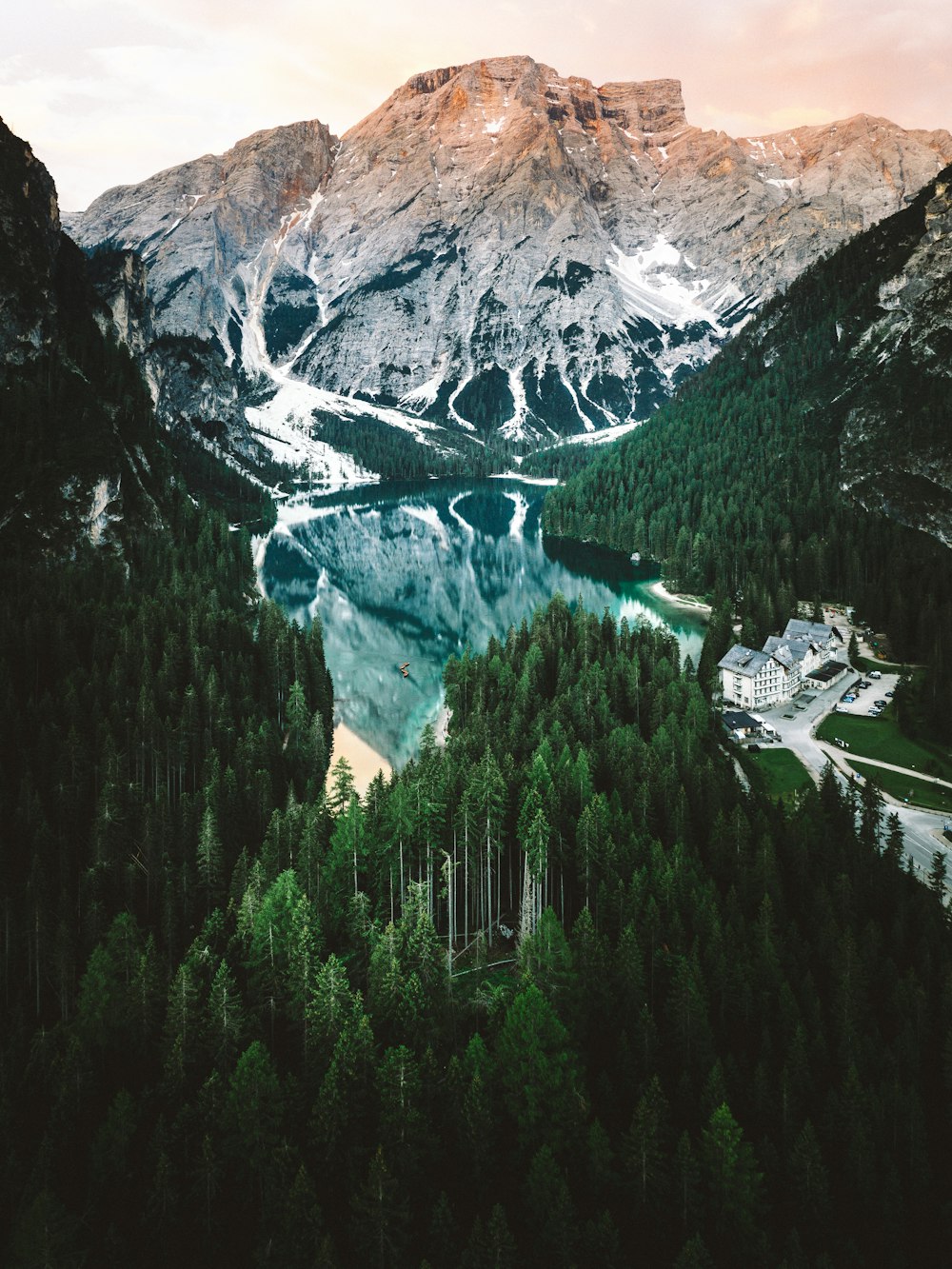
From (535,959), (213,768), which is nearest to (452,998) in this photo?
(535,959)

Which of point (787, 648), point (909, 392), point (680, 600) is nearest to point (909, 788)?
point (787, 648)

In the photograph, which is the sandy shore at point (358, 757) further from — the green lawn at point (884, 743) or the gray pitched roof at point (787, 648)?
the gray pitched roof at point (787, 648)

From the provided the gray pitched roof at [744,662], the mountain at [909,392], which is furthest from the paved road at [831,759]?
the mountain at [909,392]

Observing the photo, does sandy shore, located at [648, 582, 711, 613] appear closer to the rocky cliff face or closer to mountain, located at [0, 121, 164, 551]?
mountain, located at [0, 121, 164, 551]

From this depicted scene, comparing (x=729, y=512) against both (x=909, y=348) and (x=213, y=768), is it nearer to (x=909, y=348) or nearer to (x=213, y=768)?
(x=909, y=348)

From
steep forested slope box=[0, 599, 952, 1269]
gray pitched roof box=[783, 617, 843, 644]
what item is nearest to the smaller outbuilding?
steep forested slope box=[0, 599, 952, 1269]
